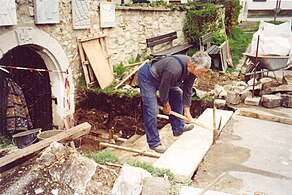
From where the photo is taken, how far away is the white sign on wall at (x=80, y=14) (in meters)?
7.11

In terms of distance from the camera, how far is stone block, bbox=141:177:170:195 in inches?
122

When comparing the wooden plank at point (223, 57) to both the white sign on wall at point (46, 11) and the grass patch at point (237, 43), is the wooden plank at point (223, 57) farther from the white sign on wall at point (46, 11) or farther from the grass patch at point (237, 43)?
the white sign on wall at point (46, 11)

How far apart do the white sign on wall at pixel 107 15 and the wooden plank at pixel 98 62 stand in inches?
20.5

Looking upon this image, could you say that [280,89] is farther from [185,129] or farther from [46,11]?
[46,11]

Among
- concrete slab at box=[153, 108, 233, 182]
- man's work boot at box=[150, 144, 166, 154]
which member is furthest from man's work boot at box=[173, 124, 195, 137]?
man's work boot at box=[150, 144, 166, 154]

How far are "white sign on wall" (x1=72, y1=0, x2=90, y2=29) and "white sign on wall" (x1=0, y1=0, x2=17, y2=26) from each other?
1782mm

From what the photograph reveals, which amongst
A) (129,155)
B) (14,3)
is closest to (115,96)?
(129,155)

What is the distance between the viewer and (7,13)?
5.38m

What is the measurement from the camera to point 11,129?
6.57 metres

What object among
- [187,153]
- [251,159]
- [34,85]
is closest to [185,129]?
[187,153]

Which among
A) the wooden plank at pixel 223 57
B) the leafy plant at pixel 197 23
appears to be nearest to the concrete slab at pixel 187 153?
the wooden plank at pixel 223 57

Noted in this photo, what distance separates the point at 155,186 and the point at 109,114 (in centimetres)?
495

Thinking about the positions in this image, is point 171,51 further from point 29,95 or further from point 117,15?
point 29,95

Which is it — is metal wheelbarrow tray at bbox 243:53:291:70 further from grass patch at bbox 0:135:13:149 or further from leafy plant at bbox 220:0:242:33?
leafy plant at bbox 220:0:242:33
